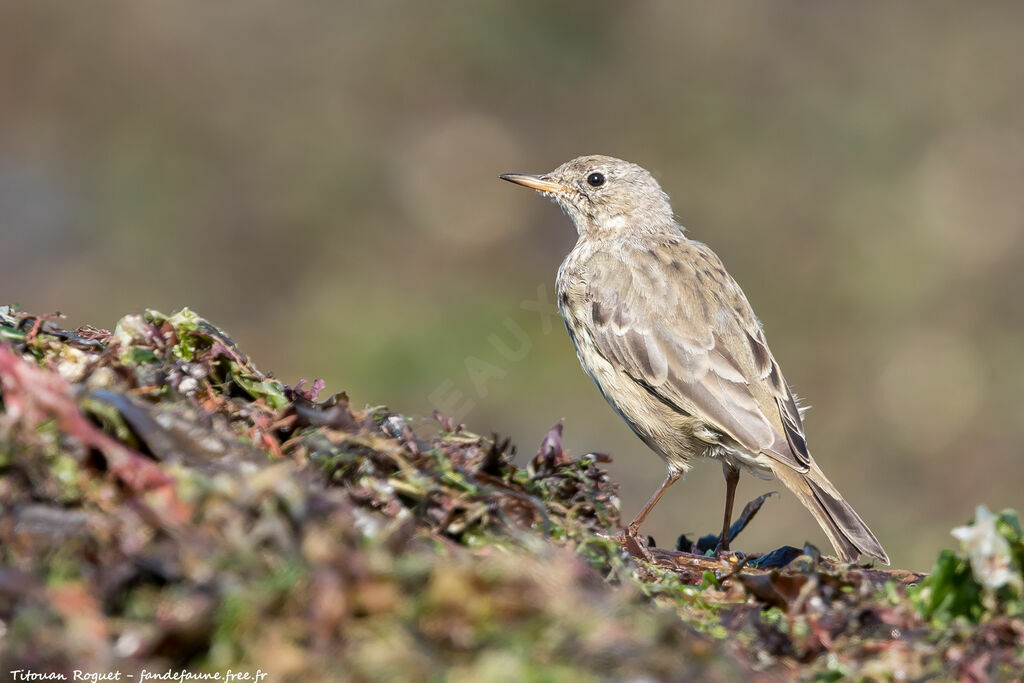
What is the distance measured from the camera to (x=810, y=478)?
6.11 metres

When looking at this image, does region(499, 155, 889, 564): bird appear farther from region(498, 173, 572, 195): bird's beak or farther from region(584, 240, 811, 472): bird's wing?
region(498, 173, 572, 195): bird's beak

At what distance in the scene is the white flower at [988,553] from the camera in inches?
125

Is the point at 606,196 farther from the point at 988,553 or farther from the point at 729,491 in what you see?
the point at 988,553

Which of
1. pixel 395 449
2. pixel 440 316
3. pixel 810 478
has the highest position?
pixel 440 316

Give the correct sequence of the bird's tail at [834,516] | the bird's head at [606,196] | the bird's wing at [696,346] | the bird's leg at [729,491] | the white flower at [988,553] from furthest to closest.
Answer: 1. the bird's head at [606,196]
2. the bird's wing at [696,346]
3. the bird's leg at [729,491]
4. the bird's tail at [834,516]
5. the white flower at [988,553]

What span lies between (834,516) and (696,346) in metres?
1.39

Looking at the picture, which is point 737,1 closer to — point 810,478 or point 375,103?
point 375,103

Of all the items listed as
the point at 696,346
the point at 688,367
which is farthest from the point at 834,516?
the point at 696,346

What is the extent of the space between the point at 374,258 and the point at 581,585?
11354 millimetres

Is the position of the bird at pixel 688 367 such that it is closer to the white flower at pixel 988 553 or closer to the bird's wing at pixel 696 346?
the bird's wing at pixel 696 346

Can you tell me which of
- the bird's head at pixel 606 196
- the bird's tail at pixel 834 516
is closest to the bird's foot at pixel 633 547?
the bird's tail at pixel 834 516

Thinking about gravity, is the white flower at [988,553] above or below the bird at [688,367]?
below

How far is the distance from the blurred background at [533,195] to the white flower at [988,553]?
24.8 ft

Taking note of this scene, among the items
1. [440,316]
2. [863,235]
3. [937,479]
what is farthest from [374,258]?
[937,479]
